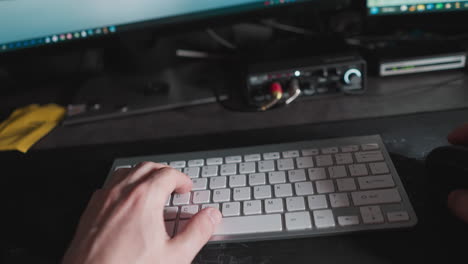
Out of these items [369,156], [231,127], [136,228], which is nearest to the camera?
[136,228]

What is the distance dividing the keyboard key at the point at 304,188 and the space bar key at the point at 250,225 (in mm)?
46

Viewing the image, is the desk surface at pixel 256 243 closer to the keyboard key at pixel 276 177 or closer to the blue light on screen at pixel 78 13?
the keyboard key at pixel 276 177

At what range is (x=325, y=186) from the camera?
0.48 m

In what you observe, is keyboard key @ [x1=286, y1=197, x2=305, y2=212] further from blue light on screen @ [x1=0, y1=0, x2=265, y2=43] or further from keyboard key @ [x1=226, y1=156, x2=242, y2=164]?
blue light on screen @ [x1=0, y1=0, x2=265, y2=43]

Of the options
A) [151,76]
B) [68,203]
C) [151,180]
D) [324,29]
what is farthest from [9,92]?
[324,29]

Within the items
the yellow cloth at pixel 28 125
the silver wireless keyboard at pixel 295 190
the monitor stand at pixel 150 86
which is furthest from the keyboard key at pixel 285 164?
the yellow cloth at pixel 28 125

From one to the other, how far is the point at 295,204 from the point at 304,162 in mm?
79

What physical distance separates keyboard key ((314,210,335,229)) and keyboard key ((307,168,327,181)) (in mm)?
56

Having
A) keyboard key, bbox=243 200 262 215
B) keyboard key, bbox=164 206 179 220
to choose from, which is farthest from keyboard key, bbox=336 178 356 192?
keyboard key, bbox=164 206 179 220

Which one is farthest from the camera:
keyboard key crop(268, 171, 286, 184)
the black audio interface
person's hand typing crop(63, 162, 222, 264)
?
the black audio interface

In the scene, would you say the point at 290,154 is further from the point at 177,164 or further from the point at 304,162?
the point at 177,164

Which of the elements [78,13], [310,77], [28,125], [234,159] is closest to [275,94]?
[310,77]

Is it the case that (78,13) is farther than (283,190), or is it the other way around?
(78,13)

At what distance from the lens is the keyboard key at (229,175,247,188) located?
51 cm
